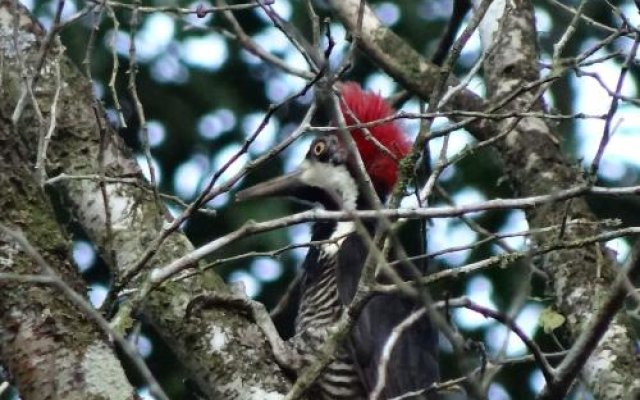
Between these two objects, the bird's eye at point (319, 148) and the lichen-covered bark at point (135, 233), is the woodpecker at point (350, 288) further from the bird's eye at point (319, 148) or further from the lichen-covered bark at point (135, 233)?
the lichen-covered bark at point (135, 233)

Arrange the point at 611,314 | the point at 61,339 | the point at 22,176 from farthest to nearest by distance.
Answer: the point at 22,176 < the point at 61,339 < the point at 611,314

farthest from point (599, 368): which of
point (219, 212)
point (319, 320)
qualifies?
point (219, 212)

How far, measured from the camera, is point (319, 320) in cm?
484

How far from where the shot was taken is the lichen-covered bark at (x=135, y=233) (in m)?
3.71

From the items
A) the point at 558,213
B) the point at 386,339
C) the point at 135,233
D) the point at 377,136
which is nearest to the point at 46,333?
the point at 135,233

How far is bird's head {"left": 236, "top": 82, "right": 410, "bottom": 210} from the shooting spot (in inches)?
201

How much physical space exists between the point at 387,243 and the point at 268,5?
78 centimetres

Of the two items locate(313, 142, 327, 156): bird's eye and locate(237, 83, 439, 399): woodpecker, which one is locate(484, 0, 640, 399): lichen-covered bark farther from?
locate(313, 142, 327, 156): bird's eye

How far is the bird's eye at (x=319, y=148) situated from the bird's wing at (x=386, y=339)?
522mm

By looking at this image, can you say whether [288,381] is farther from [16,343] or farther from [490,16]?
[490,16]

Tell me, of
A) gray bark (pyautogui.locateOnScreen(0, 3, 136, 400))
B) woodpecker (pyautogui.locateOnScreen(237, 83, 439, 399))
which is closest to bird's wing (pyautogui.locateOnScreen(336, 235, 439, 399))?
woodpecker (pyautogui.locateOnScreen(237, 83, 439, 399))

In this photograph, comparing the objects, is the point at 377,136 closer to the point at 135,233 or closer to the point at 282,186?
the point at 282,186

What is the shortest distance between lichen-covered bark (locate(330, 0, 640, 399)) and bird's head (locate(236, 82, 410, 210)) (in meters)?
0.28

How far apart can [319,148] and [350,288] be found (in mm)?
764
